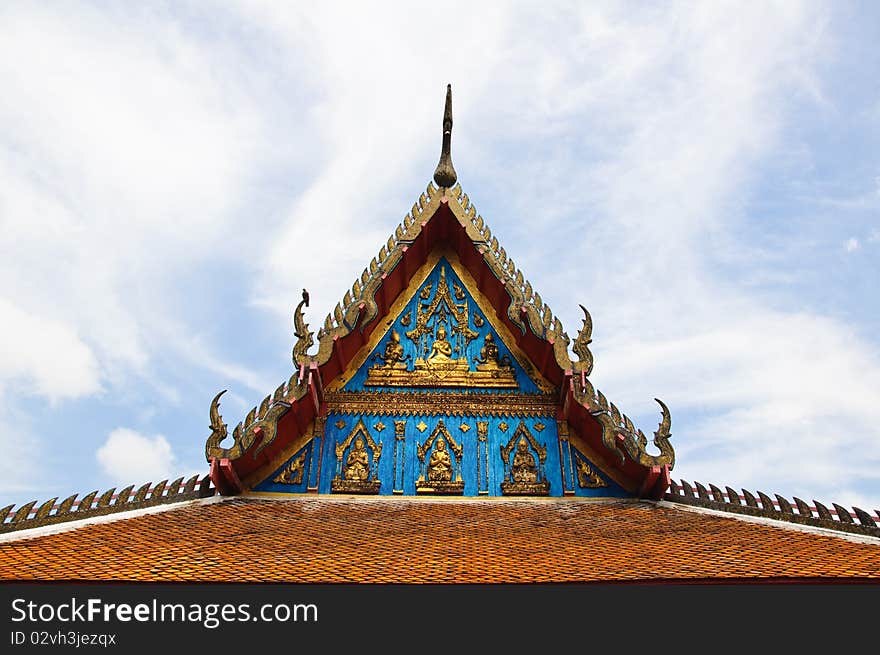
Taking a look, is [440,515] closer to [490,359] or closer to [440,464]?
[440,464]

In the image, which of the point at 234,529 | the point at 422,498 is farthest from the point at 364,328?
the point at 234,529

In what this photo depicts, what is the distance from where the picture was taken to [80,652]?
409 centimetres

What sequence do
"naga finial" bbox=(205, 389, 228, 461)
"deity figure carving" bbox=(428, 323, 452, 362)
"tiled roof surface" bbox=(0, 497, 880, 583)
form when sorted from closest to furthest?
"tiled roof surface" bbox=(0, 497, 880, 583) → "naga finial" bbox=(205, 389, 228, 461) → "deity figure carving" bbox=(428, 323, 452, 362)

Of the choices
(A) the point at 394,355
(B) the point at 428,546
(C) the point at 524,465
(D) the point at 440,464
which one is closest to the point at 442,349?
(A) the point at 394,355

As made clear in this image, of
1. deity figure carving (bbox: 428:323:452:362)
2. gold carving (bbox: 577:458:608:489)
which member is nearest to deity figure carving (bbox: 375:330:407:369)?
deity figure carving (bbox: 428:323:452:362)

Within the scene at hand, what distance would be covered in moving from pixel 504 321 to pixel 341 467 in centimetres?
241

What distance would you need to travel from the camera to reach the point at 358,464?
7102 mm

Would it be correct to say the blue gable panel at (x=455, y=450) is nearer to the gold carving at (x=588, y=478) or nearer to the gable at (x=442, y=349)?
the gold carving at (x=588, y=478)

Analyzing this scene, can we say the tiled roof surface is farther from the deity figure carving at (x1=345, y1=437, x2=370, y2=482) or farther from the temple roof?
the deity figure carving at (x1=345, y1=437, x2=370, y2=482)

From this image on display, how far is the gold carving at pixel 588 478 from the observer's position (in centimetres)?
703

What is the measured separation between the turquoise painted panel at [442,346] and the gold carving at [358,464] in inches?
22.7

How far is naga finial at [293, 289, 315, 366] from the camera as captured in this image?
718cm

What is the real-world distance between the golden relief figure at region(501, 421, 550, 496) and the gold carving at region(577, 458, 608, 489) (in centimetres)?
33

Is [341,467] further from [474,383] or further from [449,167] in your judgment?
[449,167]
